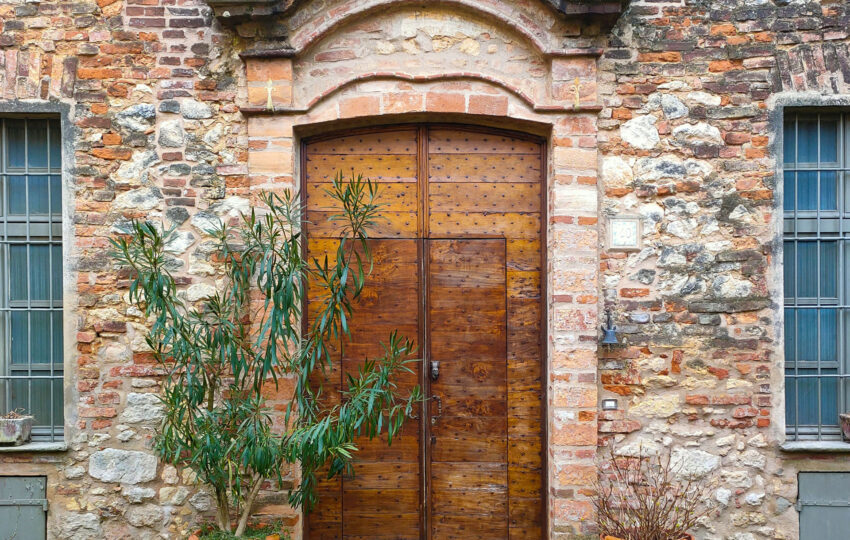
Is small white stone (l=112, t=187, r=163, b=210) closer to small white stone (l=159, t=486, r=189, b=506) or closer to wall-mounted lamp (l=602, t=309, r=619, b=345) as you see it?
small white stone (l=159, t=486, r=189, b=506)

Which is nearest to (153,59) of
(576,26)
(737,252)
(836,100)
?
(576,26)

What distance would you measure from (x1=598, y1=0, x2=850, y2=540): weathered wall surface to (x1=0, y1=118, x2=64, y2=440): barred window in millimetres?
3475

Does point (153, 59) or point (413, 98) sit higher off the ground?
point (153, 59)

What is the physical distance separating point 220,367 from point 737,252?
3.16 meters

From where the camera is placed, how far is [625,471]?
12.7 ft

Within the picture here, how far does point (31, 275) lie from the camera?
4.06m

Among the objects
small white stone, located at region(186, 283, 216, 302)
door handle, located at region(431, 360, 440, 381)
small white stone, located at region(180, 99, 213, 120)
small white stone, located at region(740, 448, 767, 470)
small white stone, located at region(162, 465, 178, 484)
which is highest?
small white stone, located at region(180, 99, 213, 120)

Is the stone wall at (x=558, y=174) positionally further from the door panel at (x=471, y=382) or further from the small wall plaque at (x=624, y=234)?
the door panel at (x=471, y=382)

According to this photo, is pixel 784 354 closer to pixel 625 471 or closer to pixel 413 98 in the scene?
pixel 625 471

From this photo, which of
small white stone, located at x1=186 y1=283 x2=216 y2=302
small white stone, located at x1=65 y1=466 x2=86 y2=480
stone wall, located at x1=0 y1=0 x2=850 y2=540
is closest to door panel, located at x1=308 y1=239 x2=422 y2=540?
stone wall, located at x1=0 y1=0 x2=850 y2=540

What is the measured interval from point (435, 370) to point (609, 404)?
43.1 inches

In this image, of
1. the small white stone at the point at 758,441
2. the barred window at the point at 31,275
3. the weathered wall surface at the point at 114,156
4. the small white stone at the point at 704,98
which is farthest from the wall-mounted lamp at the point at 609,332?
the barred window at the point at 31,275

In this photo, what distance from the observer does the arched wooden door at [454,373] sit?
407cm

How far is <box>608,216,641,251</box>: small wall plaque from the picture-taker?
12.8 ft
